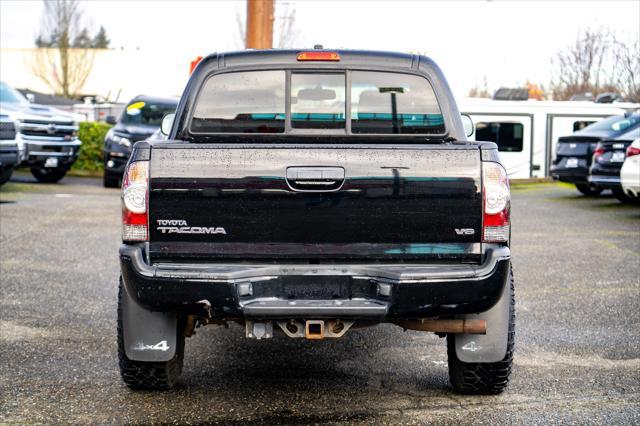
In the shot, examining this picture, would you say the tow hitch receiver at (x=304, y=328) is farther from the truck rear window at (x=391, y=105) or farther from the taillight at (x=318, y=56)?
the taillight at (x=318, y=56)

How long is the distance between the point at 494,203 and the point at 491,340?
85cm

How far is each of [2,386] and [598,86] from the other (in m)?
39.6

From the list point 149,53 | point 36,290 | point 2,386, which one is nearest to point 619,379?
point 2,386

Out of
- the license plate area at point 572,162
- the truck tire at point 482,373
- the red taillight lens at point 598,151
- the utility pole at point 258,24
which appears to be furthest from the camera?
the utility pole at point 258,24

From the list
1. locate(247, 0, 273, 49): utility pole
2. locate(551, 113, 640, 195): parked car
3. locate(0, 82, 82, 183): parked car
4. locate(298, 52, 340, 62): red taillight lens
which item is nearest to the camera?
locate(298, 52, 340, 62): red taillight lens

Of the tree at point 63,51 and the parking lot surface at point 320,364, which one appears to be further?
the tree at point 63,51

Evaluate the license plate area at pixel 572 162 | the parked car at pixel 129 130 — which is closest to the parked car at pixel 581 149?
the license plate area at pixel 572 162

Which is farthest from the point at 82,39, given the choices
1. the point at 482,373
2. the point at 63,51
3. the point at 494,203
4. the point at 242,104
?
the point at 494,203

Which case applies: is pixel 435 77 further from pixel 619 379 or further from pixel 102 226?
pixel 102 226

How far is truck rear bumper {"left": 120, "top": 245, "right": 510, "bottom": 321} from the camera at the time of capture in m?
5.05

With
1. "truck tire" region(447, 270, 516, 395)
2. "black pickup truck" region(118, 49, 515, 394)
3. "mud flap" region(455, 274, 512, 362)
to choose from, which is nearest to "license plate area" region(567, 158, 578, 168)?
"truck tire" region(447, 270, 516, 395)

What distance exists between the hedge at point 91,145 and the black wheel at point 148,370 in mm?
21210

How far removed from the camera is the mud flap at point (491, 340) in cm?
560

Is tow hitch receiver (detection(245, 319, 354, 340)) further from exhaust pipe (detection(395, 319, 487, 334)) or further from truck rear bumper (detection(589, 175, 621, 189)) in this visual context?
truck rear bumper (detection(589, 175, 621, 189))
